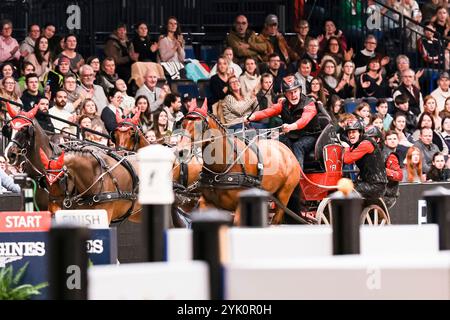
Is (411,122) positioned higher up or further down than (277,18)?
further down

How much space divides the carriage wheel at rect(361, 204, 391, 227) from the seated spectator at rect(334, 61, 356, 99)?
18.3 ft

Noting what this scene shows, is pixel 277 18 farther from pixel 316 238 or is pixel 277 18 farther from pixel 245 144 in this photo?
pixel 316 238

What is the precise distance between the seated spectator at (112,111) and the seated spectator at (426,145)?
463 centimetres

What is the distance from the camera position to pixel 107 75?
1980cm

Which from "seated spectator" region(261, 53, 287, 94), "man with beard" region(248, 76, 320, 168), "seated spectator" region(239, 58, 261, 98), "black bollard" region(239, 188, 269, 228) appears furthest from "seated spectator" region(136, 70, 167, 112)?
"black bollard" region(239, 188, 269, 228)

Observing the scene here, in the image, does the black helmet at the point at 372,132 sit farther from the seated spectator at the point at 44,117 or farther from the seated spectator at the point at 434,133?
the seated spectator at the point at 44,117

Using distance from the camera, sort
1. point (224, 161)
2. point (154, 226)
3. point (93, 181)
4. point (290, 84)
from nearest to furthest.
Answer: point (154, 226)
point (93, 181)
point (224, 161)
point (290, 84)

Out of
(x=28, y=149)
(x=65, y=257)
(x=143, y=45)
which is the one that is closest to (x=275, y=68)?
(x=143, y=45)

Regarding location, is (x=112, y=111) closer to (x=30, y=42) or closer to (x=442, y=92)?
(x=30, y=42)

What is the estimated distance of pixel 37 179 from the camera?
46.3 ft

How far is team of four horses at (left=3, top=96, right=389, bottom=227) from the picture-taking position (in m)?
14.2

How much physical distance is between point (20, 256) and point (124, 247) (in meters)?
6.66

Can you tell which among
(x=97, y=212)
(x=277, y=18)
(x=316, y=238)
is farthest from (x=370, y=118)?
(x=316, y=238)

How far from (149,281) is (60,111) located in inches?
550
